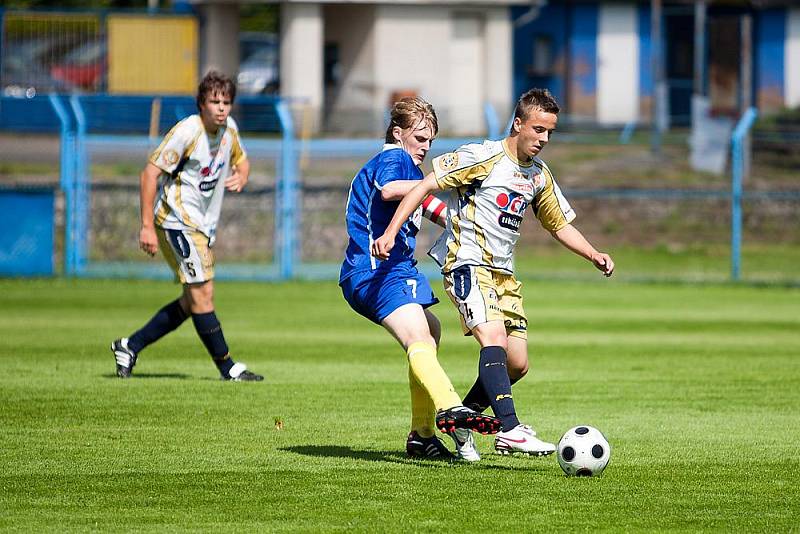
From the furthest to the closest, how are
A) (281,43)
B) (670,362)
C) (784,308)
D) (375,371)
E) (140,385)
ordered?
(281,43), (784,308), (670,362), (375,371), (140,385)

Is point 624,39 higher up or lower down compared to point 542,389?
higher up

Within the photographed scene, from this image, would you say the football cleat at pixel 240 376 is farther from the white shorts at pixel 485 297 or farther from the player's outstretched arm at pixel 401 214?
the player's outstretched arm at pixel 401 214

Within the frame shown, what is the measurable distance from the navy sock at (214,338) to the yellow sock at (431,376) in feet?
12.0

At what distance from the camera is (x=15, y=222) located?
21453 mm

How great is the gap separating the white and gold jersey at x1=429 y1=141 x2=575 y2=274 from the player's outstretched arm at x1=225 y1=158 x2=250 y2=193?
362 cm

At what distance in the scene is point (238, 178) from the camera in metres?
11.0

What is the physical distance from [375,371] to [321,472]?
4.52m

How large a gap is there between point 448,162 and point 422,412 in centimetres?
135

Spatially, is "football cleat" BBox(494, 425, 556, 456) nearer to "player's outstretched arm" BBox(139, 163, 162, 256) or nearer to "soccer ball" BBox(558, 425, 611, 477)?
"soccer ball" BBox(558, 425, 611, 477)

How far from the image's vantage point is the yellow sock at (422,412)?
7.66 meters

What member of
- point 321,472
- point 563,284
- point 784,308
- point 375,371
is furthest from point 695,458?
point 563,284

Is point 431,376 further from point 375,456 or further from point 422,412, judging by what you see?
point 375,456

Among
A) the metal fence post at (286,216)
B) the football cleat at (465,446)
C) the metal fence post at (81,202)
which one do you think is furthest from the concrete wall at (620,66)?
the football cleat at (465,446)

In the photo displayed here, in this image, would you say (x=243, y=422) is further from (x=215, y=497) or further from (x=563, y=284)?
(x=563, y=284)
